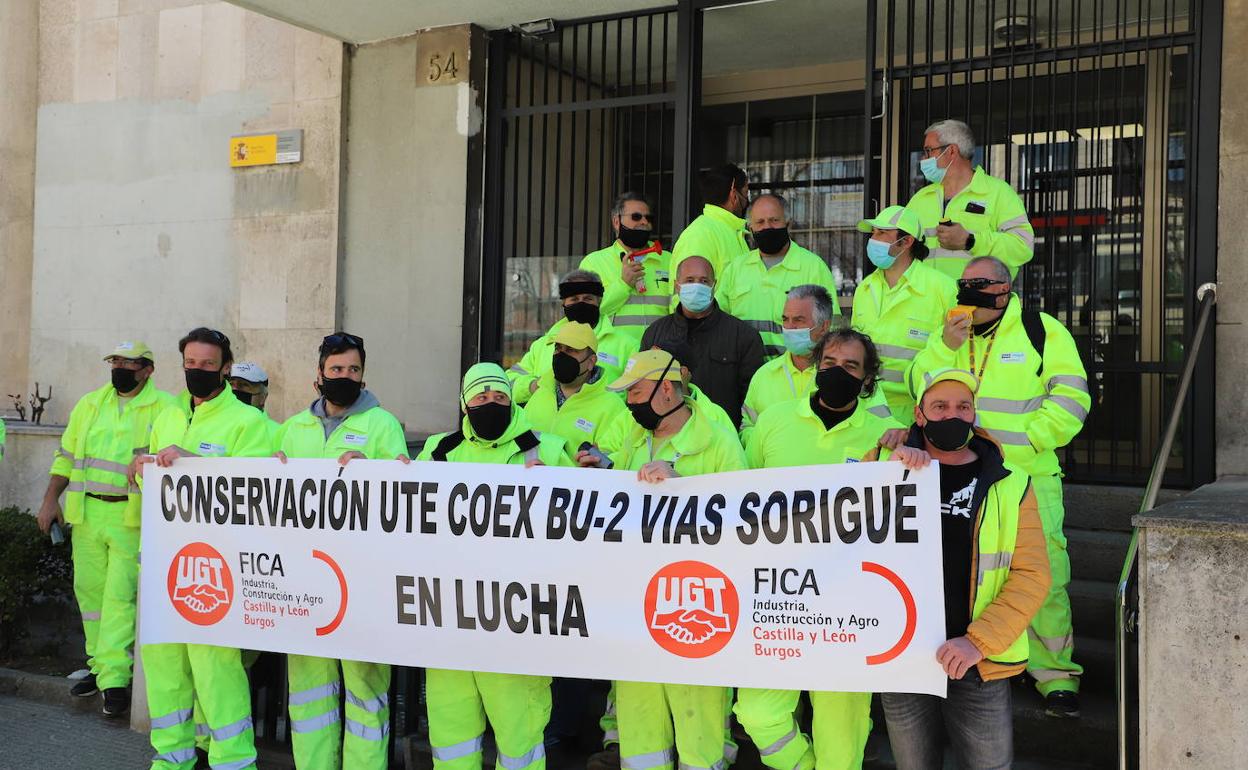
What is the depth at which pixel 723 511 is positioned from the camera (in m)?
4.37

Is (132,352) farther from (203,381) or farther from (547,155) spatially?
(547,155)

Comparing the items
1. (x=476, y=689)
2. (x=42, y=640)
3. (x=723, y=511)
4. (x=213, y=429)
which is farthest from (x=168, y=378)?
(x=723, y=511)

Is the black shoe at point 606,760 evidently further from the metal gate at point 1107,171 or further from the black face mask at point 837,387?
the metal gate at point 1107,171

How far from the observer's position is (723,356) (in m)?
5.72

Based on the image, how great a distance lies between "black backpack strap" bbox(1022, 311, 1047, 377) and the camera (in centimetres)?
488

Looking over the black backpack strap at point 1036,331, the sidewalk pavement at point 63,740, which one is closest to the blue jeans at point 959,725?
the black backpack strap at point 1036,331

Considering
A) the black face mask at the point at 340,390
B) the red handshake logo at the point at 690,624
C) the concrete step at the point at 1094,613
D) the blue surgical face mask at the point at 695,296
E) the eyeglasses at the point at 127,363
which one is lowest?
the concrete step at the point at 1094,613

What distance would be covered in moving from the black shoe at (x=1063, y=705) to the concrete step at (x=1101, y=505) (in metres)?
1.74

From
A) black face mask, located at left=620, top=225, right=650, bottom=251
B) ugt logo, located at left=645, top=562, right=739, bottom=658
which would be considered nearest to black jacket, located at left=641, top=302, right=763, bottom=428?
black face mask, located at left=620, top=225, right=650, bottom=251

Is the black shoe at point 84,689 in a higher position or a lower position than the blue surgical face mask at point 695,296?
lower

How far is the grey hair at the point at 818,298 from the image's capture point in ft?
16.6

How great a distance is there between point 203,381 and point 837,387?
9.91 ft

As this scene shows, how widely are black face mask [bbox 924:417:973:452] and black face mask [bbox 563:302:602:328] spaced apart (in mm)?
2404

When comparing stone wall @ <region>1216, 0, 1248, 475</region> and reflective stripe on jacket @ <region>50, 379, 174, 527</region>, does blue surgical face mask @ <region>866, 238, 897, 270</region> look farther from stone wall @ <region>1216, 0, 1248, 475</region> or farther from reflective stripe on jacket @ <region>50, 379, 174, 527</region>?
reflective stripe on jacket @ <region>50, 379, 174, 527</region>
